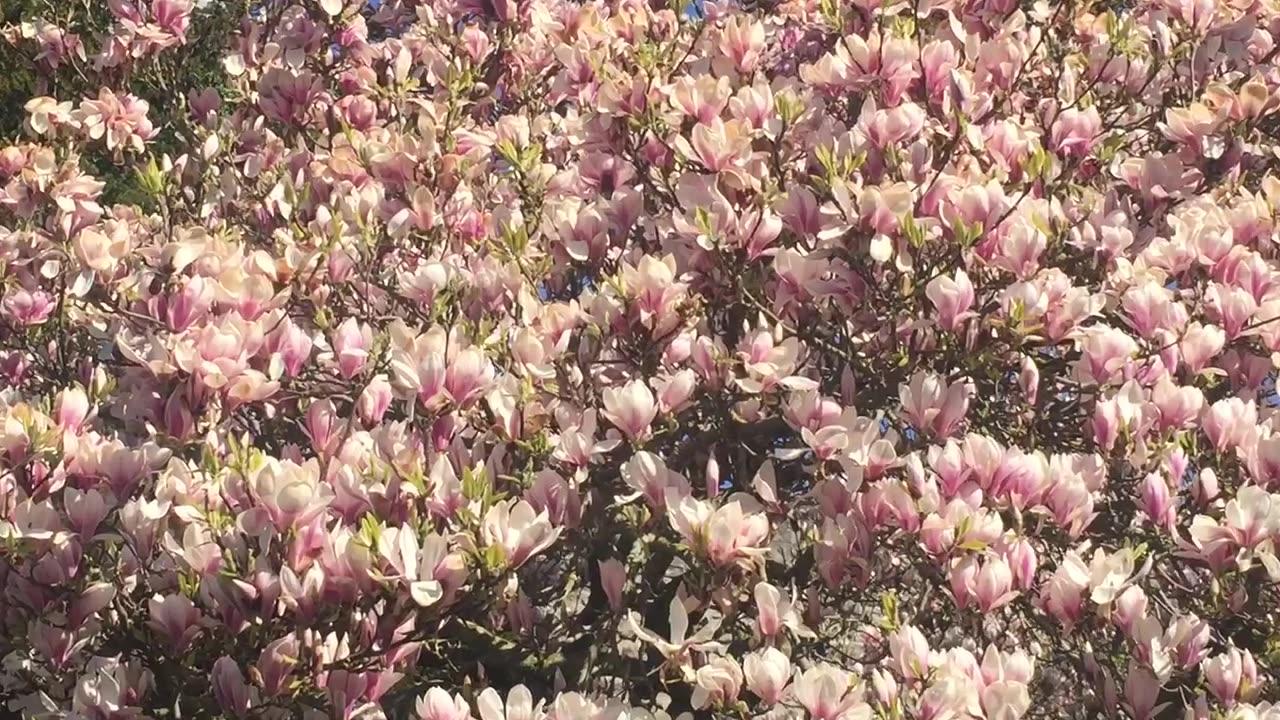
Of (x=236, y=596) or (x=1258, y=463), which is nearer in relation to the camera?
(x=236, y=596)

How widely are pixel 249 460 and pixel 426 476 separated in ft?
1.12

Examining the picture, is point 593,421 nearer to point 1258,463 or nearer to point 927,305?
point 927,305

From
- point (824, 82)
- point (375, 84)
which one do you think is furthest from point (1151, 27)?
point (375, 84)

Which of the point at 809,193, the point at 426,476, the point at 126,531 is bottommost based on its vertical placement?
the point at 126,531

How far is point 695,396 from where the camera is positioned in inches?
121

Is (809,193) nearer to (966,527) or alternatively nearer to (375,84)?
(966,527)

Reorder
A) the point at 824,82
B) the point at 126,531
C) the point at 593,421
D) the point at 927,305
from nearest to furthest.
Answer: the point at 126,531
the point at 593,421
the point at 927,305
the point at 824,82

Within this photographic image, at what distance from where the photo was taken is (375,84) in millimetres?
4551

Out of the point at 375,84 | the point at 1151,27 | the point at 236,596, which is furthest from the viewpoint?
the point at 375,84

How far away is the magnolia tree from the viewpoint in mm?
2498

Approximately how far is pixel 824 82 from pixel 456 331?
1.28 metres

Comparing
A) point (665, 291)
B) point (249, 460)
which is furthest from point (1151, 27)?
point (249, 460)

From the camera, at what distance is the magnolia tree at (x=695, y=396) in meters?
2.50

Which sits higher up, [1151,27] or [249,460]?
[1151,27]
